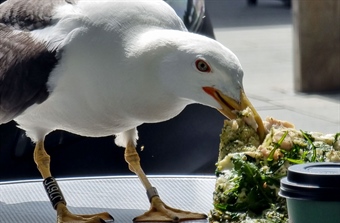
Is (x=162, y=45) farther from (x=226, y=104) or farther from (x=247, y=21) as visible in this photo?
(x=247, y=21)

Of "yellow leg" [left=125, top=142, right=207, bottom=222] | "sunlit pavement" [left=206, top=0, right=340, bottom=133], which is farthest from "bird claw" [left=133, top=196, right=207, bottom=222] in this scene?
"sunlit pavement" [left=206, top=0, right=340, bottom=133]

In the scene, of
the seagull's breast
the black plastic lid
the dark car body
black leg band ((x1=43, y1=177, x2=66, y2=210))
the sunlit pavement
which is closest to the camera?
the black plastic lid

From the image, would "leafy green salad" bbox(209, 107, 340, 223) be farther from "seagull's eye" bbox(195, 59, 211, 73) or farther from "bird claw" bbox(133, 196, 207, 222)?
"bird claw" bbox(133, 196, 207, 222)

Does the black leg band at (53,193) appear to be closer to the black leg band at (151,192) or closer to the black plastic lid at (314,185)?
the black leg band at (151,192)

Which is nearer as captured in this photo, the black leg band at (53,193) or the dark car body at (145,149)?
the black leg band at (53,193)

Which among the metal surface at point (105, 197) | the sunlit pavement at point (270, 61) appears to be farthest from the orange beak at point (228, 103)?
the sunlit pavement at point (270, 61)

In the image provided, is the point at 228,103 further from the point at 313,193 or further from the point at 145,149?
the point at 145,149

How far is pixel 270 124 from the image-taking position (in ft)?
10.8

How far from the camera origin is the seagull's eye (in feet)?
11.0

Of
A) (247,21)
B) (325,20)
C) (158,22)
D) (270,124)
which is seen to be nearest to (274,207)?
(270,124)

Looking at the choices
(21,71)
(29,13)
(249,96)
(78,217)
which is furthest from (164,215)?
(249,96)

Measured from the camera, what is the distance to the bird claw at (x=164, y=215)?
3.63 m

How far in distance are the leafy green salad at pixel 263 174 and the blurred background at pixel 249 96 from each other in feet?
7.60

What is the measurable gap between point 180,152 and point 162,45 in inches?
79.6
